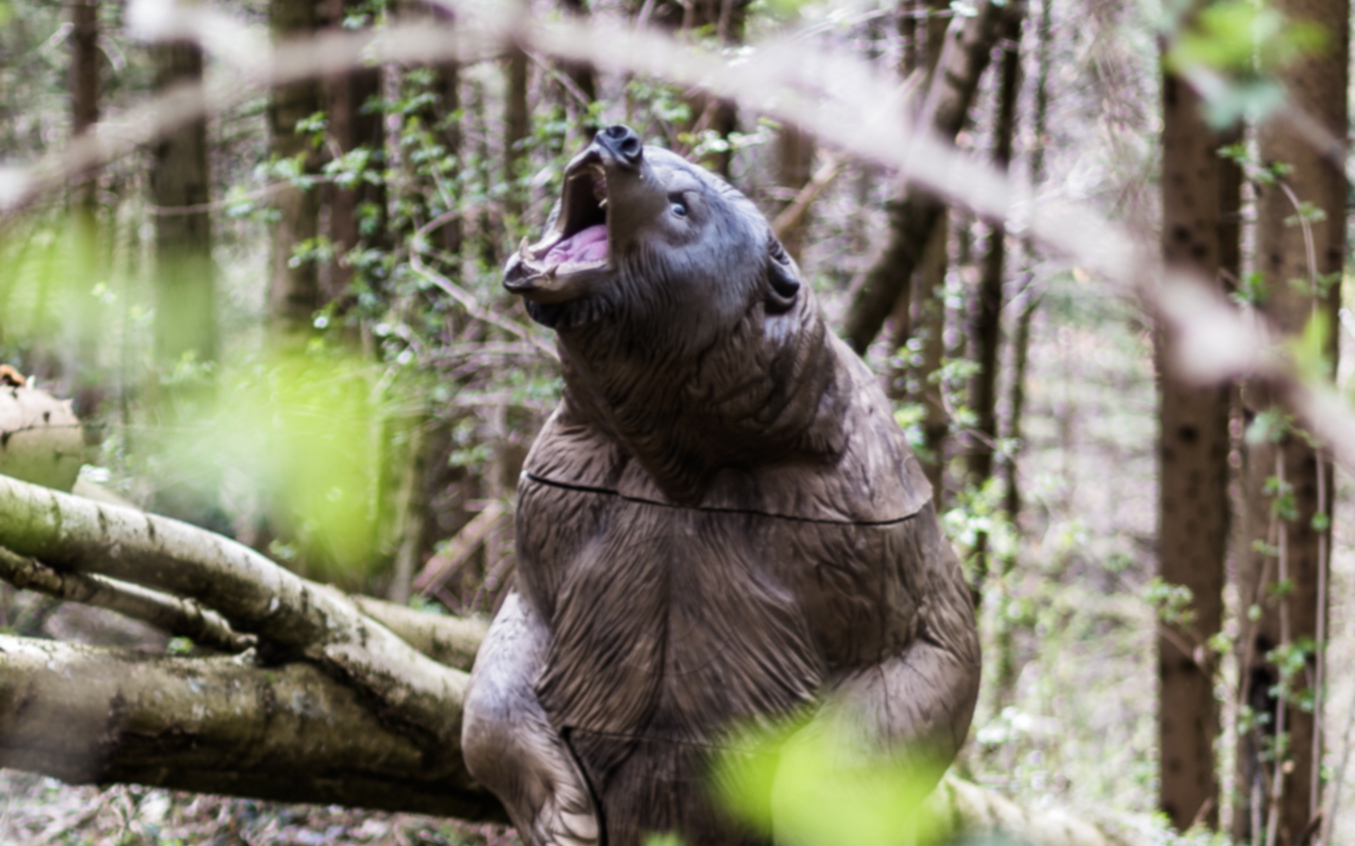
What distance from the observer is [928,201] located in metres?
4.72

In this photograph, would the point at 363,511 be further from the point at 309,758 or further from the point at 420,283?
the point at 309,758

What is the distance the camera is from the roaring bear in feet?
6.77

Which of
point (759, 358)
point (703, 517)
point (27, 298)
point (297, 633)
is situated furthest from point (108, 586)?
point (27, 298)

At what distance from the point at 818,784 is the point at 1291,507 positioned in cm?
284

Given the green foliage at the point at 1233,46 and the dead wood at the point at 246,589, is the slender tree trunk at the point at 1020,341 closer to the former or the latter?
the dead wood at the point at 246,589

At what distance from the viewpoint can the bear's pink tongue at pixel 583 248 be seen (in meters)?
1.82

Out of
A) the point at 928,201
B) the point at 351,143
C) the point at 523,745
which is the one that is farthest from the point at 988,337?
the point at 523,745

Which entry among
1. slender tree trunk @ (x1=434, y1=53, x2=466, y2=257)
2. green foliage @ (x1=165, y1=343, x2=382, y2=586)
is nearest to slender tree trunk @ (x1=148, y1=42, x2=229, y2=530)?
green foliage @ (x1=165, y1=343, x2=382, y2=586)

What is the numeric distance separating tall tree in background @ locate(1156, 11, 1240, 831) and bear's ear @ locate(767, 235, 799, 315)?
3874mm

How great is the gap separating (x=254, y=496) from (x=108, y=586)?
7.11 feet

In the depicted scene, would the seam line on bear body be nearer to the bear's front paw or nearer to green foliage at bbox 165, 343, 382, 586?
the bear's front paw

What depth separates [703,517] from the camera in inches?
87.5

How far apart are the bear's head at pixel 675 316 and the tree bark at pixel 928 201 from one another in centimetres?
254

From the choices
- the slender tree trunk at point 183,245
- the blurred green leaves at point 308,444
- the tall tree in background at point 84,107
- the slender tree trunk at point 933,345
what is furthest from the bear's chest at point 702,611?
the tall tree in background at point 84,107
